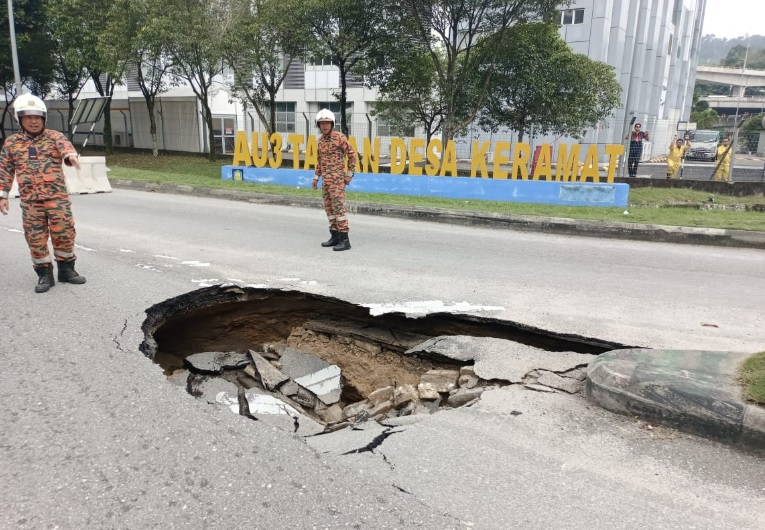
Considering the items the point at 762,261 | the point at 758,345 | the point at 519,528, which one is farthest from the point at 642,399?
the point at 762,261

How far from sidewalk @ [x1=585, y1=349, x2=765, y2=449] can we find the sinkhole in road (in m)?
0.39

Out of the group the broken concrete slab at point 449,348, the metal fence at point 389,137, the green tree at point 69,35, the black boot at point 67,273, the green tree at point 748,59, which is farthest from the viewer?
the green tree at point 748,59

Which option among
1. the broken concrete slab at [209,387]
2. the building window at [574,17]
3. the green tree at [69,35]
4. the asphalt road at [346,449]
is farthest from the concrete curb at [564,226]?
the building window at [574,17]

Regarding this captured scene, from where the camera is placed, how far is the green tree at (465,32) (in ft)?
45.8

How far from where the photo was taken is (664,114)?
158ft

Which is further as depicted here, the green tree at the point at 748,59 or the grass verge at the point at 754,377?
the green tree at the point at 748,59

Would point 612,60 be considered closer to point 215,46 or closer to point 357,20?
point 357,20

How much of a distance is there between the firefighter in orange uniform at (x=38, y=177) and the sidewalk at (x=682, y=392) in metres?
4.85

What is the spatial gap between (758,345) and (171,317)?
495 cm

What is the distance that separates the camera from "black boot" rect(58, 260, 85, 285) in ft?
18.0

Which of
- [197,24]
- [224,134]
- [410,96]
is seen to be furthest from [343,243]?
[224,134]

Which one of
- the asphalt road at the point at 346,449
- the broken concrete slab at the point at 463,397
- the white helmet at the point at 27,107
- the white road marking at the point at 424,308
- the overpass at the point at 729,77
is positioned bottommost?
the broken concrete slab at the point at 463,397

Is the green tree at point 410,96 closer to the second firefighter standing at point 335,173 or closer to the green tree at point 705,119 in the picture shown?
the second firefighter standing at point 335,173

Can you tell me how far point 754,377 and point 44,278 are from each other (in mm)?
5851
